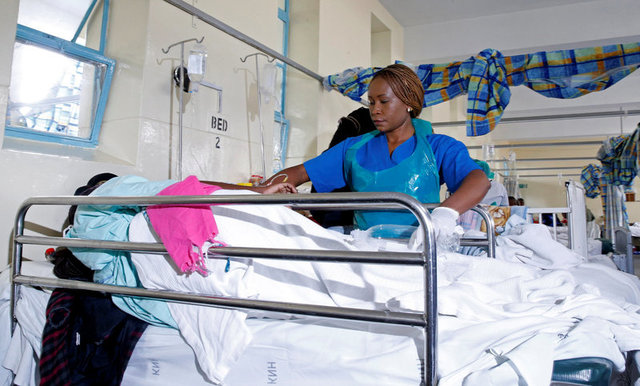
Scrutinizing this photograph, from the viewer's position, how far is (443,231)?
1.45m

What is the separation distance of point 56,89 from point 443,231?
98.0 inches

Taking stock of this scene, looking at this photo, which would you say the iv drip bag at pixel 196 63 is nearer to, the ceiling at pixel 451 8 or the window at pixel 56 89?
the window at pixel 56 89

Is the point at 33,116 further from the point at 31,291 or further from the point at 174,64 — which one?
the point at 31,291

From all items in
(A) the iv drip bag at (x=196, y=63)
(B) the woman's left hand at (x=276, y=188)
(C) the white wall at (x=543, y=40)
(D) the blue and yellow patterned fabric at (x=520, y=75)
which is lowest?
(B) the woman's left hand at (x=276, y=188)

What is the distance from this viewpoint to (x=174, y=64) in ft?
10.0

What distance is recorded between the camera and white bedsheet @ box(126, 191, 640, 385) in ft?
3.43

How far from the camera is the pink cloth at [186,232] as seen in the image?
133 cm

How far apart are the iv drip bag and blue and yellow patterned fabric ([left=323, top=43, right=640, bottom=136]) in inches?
85.2

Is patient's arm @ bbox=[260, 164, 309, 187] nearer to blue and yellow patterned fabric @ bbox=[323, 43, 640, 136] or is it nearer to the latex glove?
the latex glove

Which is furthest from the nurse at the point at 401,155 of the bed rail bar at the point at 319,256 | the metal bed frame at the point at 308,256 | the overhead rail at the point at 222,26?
the overhead rail at the point at 222,26

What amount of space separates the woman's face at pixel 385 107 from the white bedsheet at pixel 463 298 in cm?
79

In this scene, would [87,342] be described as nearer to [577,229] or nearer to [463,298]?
[463,298]

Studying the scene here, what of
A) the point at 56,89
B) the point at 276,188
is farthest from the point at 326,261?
the point at 56,89

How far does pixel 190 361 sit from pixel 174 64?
7.38 ft
